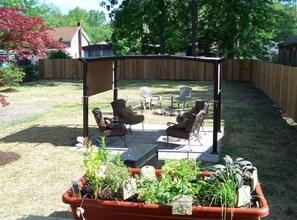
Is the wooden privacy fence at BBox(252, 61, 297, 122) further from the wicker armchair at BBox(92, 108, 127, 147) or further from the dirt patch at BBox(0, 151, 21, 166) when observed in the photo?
the dirt patch at BBox(0, 151, 21, 166)

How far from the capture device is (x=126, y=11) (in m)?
27.1

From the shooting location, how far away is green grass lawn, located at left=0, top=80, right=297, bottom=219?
5512 mm

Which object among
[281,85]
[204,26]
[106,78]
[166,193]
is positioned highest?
[204,26]

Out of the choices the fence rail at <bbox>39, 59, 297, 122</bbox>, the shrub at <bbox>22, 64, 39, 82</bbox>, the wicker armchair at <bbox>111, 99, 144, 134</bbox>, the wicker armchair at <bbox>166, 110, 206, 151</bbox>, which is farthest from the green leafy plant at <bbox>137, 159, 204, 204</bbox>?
the shrub at <bbox>22, 64, 39, 82</bbox>

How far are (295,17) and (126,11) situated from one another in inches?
1204

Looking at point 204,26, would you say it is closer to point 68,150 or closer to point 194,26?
point 194,26

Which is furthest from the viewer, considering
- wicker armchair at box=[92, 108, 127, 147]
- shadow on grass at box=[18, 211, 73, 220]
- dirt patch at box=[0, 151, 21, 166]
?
wicker armchair at box=[92, 108, 127, 147]

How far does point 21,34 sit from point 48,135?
3542 millimetres

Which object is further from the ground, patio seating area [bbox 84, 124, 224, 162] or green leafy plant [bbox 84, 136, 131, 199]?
green leafy plant [bbox 84, 136, 131, 199]

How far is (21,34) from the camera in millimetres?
7070

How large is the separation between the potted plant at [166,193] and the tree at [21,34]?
4.30 m

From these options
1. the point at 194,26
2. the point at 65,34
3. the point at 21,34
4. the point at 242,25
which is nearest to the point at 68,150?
the point at 21,34

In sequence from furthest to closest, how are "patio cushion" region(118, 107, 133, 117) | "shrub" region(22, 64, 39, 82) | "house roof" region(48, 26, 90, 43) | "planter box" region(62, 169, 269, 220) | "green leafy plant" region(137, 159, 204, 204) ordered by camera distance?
"house roof" region(48, 26, 90, 43)
"shrub" region(22, 64, 39, 82)
"patio cushion" region(118, 107, 133, 117)
"green leafy plant" region(137, 159, 204, 204)
"planter box" region(62, 169, 269, 220)

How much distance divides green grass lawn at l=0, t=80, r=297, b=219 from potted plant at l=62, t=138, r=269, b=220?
75.6 inches
